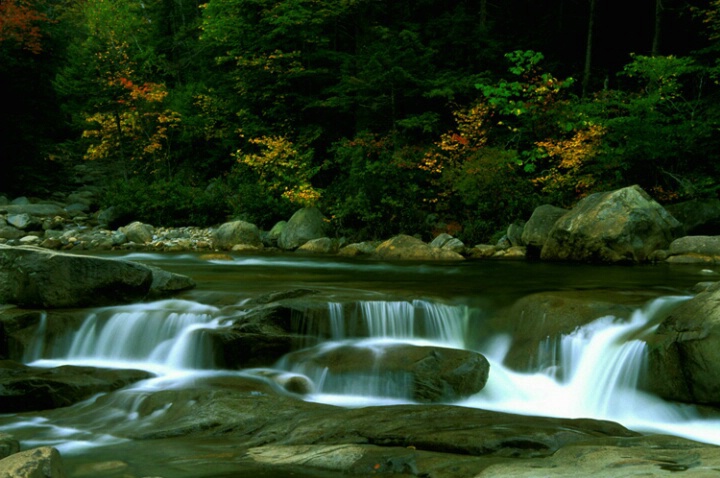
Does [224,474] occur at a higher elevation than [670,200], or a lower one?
lower

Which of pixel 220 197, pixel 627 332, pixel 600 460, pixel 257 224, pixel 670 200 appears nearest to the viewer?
pixel 600 460

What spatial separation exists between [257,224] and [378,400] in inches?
594

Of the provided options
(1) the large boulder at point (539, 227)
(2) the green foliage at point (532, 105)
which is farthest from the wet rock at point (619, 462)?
(2) the green foliage at point (532, 105)

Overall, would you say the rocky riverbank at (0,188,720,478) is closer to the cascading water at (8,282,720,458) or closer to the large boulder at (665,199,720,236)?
the cascading water at (8,282,720,458)

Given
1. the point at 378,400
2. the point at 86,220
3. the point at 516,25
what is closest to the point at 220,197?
the point at 86,220

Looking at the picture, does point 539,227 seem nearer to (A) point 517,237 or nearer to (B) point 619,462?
(A) point 517,237

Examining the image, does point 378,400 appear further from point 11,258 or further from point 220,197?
point 220,197

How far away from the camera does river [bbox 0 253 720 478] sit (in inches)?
225

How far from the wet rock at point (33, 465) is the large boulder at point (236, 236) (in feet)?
50.7

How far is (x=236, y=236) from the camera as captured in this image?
18.7m

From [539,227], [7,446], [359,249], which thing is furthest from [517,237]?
[7,446]

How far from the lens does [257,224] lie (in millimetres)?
20828

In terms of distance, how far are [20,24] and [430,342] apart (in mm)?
23148

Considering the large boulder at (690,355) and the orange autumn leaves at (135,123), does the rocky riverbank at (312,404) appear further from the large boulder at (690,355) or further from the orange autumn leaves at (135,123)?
the orange autumn leaves at (135,123)
